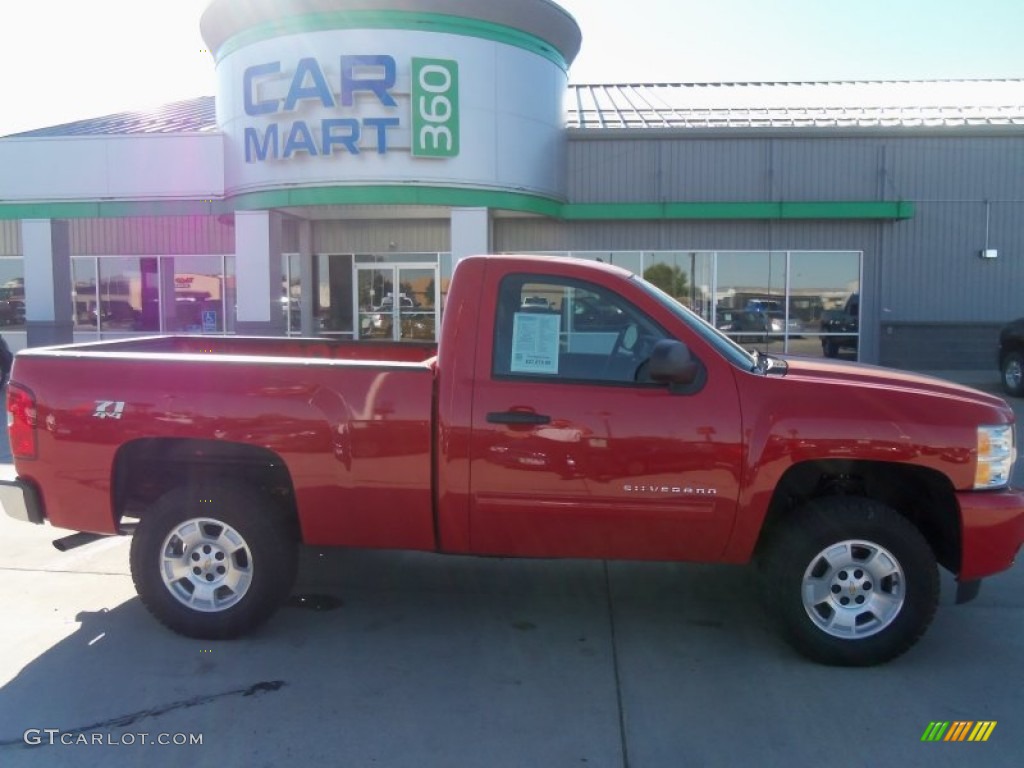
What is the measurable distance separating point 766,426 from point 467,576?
2.46 metres

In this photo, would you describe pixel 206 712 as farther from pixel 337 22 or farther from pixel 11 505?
pixel 337 22

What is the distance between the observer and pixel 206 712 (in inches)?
161

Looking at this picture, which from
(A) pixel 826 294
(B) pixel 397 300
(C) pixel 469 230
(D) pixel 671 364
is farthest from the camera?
(B) pixel 397 300

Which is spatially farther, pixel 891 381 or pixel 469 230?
pixel 469 230

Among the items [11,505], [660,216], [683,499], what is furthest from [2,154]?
[683,499]

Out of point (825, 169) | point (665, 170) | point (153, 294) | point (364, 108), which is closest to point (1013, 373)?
point (825, 169)

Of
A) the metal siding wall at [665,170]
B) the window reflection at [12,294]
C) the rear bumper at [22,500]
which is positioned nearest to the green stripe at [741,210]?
the metal siding wall at [665,170]

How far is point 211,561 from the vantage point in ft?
16.0

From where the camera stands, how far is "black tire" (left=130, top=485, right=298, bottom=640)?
4816 millimetres

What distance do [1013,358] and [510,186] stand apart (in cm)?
915

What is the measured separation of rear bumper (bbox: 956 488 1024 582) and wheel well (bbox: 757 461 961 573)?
0.06 m

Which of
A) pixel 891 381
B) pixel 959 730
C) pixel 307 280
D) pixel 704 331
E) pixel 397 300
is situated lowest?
pixel 959 730

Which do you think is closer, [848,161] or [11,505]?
[11,505]

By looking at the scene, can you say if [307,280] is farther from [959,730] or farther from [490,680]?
[959,730]
